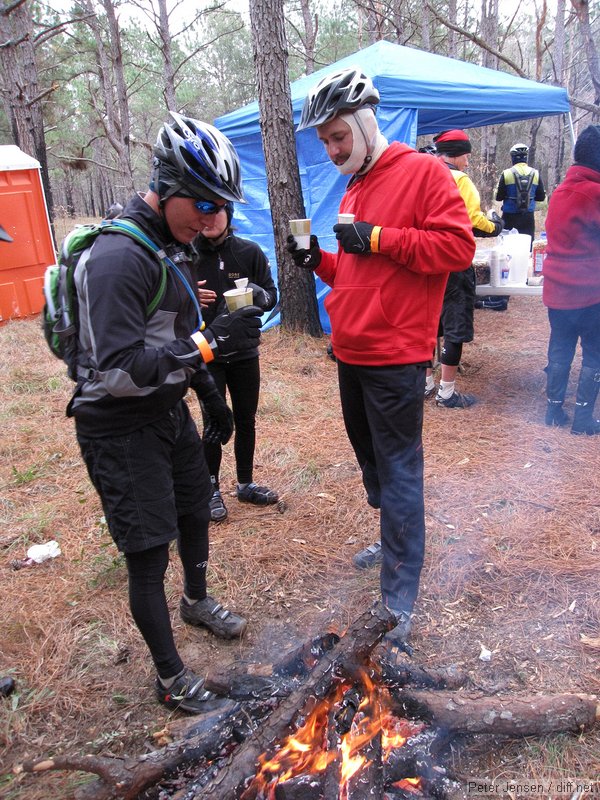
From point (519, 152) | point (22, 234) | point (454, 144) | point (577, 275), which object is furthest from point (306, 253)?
point (22, 234)

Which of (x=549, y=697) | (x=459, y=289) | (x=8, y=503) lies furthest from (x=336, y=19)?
(x=549, y=697)

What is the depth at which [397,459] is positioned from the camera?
8.44 ft

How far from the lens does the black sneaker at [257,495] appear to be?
157 inches

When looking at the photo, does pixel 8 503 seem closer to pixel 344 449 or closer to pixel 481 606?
pixel 344 449

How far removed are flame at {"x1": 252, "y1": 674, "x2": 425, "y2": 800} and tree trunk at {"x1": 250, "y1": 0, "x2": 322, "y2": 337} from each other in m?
5.77

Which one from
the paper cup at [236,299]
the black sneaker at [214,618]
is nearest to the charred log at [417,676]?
the black sneaker at [214,618]

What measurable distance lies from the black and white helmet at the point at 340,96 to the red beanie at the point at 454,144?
295 cm

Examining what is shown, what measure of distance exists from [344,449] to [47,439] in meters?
2.82

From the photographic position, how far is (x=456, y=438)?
4.88 metres

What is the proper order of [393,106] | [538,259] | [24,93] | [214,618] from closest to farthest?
[214,618]
[538,259]
[393,106]
[24,93]

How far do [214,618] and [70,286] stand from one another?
68.8 inches

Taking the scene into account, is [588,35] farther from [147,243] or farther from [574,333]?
[147,243]

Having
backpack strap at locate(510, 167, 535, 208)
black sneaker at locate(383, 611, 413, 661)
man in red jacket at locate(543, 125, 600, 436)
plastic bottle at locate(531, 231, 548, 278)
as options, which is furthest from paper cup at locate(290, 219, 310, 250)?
backpack strap at locate(510, 167, 535, 208)

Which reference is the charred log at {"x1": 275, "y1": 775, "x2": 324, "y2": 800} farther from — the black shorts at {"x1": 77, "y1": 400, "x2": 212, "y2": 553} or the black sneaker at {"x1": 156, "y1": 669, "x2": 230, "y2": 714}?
the black shorts at {"x1": 77, "y1": 400, "x2": 212, "y2": 553}
